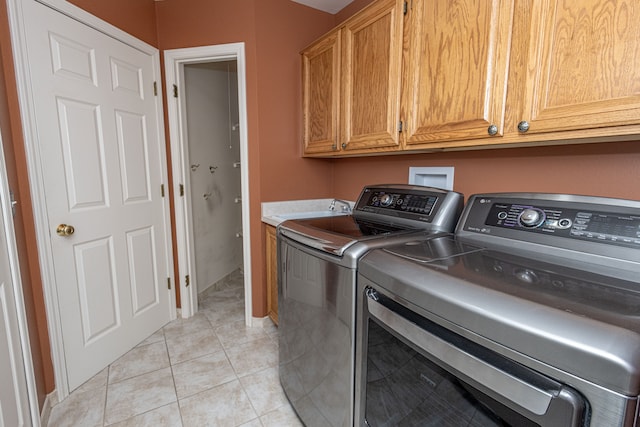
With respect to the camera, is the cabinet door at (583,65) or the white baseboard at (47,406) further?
the white baseboard at (47,406)

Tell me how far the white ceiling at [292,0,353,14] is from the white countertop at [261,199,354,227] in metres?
1.50

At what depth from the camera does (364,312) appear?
0.98 metres

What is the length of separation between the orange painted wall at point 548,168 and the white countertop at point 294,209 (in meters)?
0.71

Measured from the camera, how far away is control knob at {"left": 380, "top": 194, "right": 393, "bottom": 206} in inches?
60.9

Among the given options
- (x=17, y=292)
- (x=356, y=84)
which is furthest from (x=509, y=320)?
(x=17, y=292)

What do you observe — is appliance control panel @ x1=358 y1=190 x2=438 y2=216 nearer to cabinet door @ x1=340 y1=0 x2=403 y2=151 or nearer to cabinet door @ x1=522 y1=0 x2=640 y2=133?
cabinet door @ x1=340 y1=0 x2=403 y2=151

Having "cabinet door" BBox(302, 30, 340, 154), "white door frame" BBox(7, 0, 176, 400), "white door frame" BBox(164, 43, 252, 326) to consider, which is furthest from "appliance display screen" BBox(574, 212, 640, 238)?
"white door frame" BBox(7, 0, 176, 400)

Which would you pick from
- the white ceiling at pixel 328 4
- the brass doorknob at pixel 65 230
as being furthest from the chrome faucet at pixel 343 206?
the brass doorknob at pixel 65 230

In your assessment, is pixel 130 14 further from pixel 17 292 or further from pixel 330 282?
pixel 330 282

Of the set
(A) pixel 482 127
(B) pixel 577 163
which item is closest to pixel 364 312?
(A) pixel 482 127

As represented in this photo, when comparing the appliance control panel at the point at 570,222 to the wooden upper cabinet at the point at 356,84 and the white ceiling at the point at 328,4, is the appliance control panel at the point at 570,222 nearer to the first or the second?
the wooden upper cabinet at the point at 356,84

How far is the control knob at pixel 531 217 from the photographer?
95 centimetres

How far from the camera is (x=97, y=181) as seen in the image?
1795mm

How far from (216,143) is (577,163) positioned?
9.64ft
